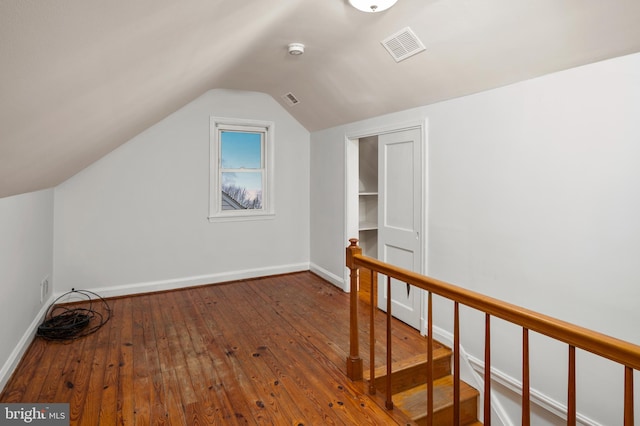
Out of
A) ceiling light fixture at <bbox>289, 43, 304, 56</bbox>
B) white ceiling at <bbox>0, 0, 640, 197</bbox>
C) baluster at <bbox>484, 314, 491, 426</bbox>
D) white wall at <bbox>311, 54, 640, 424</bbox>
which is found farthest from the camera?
ceiling light fixture at <bbox>289, 43, 304, 56</bbox>

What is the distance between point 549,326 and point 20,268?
10.9ft

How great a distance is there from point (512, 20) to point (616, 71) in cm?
59

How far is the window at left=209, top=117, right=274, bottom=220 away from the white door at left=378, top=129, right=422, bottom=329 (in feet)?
5.89

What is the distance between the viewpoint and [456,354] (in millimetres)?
1705

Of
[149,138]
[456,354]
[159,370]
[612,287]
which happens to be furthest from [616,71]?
[149,138]

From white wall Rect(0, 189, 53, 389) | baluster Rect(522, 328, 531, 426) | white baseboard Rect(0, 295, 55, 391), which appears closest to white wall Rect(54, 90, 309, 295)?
white wall Rect(0, 189, 53, 389)

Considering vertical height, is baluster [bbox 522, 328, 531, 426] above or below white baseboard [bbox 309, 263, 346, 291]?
above

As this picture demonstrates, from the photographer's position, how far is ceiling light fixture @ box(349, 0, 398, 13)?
215 cm

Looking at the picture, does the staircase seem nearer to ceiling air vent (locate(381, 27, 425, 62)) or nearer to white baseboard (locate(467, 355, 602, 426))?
white baseboard (locate(467, 355, 602, 426))

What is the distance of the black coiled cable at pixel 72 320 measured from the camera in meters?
3.03

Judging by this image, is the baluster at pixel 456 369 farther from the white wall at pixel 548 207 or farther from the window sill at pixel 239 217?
the window sill at pixel 239 217

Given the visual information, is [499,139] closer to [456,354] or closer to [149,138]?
[456,354]

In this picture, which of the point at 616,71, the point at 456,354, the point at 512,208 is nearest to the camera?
the point at 456,354

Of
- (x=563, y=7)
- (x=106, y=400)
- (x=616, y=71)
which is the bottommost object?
(x=106, y=400)
